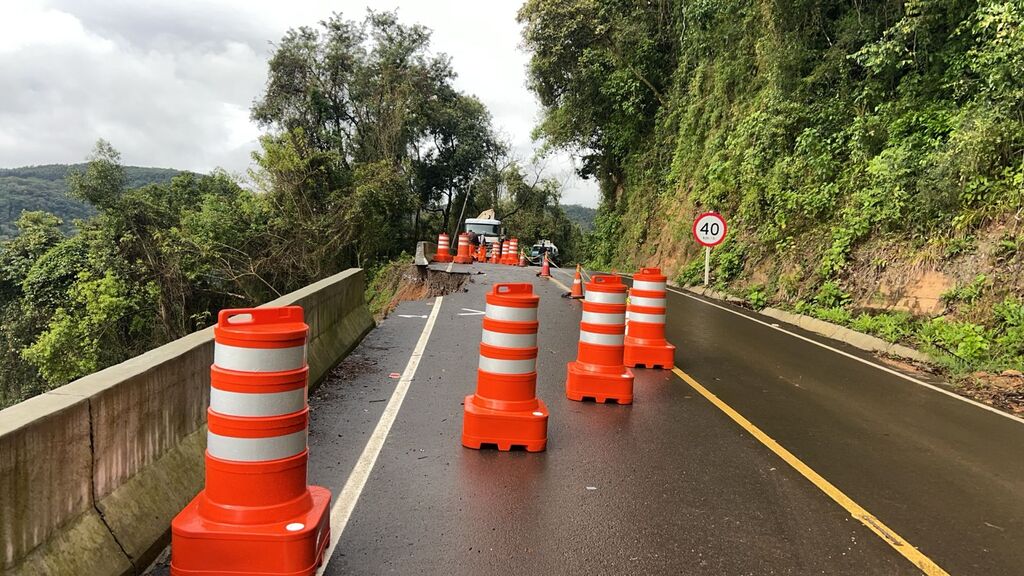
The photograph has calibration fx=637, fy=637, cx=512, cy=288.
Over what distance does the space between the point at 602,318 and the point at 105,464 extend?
193 inches

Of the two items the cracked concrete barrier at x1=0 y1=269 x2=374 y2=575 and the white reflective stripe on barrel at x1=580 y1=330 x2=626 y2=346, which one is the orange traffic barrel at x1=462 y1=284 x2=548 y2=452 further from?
the cracked concrete barrier at x1=0 y1=269 x2=374 y2=575

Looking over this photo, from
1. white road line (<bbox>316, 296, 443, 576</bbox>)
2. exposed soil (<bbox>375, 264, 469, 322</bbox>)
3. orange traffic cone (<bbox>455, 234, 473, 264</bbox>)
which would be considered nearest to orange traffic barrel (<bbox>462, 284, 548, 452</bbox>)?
white road line (<bbox>316, 296, 443, 576</bbox>)

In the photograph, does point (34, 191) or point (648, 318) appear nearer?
point (648, 318)

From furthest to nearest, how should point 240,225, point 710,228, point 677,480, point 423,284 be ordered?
point 240,225
point 423,284
point 710,228
point 677,480

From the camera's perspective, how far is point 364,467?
4969 mm

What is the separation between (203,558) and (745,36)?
24.0 meters

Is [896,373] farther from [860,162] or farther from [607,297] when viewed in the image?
[860,162]

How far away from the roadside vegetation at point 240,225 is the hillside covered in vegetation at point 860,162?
43.4 feet

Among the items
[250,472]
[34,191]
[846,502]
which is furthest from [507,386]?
[34,191]

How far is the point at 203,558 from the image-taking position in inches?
127

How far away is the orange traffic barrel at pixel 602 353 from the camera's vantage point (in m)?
6.91

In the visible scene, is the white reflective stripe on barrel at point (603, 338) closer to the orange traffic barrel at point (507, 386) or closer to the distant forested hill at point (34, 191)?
the orange traffic barrel at point (507, 386)

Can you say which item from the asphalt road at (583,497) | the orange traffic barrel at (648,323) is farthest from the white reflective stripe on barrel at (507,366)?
the orange traffic barrel at (648,323)

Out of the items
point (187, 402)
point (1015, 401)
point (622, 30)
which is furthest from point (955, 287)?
point (622, 30)
